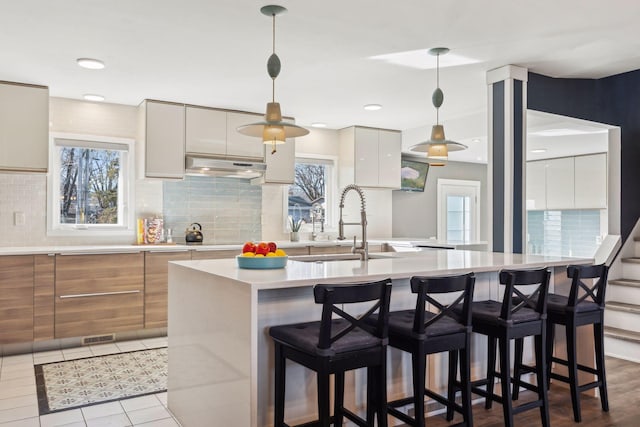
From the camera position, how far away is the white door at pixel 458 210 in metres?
8.55

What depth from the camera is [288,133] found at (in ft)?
10.4

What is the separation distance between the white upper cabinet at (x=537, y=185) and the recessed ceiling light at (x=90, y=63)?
24.1 feet

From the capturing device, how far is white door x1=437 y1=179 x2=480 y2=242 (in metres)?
8.55

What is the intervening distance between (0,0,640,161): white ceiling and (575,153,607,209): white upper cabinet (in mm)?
4017

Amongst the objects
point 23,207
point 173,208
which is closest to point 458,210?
point 173,208

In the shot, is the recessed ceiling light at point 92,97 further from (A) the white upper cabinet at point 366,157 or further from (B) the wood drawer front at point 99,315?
(A) the white upper cabinet at point 366,157

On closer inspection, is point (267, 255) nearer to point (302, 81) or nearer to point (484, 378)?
point (484, 378)

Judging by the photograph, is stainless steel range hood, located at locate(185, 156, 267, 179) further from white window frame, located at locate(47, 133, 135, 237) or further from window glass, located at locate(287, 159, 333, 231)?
window glass, located at locate(287, 159, 333, 231)

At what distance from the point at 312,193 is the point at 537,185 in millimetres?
4561

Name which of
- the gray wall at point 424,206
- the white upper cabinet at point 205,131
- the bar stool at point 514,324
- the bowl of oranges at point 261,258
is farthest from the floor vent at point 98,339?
the gray wall at point 424,206

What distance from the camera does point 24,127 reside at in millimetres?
4605

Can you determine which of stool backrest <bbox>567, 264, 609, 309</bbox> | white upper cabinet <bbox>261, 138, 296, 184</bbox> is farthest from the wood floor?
white upper cabinet <bbox>261, 138, 296, 184</bbox>

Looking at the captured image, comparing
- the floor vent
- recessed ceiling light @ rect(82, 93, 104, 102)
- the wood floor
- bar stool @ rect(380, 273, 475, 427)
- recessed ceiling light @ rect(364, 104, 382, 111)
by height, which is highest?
recessed ceiling light @ rect(364, 104, 382, 111)

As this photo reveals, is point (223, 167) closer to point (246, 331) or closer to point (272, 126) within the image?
point (272, 126)
